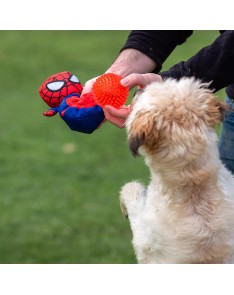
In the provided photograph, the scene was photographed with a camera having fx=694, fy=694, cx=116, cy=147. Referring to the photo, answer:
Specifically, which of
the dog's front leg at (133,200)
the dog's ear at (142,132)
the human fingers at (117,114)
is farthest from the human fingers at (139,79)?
the dog's front leg at (133,200)

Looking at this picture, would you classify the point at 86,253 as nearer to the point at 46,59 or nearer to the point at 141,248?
the point at 141,248

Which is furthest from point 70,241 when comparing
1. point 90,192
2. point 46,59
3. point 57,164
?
point 46,59

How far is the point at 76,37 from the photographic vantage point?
1723 centimetres

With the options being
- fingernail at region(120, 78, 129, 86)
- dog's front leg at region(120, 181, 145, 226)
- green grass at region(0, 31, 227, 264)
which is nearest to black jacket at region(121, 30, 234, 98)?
fingernail at region(120, 78, 129, 86)

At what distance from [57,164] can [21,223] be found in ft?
6.23

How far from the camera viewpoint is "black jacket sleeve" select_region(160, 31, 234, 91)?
3928mm

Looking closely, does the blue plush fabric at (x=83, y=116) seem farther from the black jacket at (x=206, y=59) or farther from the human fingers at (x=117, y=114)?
the black jacket at (x=206, y=59)

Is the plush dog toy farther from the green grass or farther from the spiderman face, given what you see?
the green grass

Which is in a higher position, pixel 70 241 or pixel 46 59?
pixel 70 241

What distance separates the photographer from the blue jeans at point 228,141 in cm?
450

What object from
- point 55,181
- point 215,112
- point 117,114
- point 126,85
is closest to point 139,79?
point 126,85

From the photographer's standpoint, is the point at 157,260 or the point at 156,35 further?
the point at 156,35

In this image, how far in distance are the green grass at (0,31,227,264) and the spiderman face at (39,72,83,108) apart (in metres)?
2.84

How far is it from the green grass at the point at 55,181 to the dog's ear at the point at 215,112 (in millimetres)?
3130
